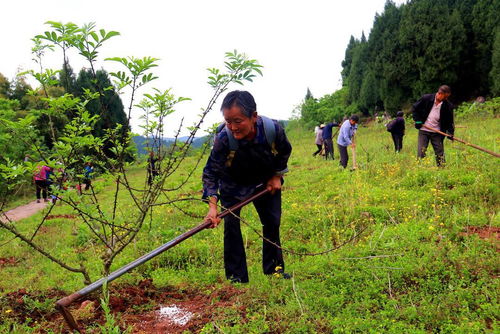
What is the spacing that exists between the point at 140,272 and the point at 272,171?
7.31 ft

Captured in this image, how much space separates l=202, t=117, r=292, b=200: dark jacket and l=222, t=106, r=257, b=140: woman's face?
15 cm

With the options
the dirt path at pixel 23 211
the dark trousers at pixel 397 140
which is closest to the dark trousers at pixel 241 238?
the dark trousers at pixel 397 140

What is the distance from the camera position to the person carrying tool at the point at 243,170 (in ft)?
9.55

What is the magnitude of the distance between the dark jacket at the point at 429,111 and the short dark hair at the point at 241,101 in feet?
17.2

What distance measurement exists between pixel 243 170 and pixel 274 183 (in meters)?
0.32

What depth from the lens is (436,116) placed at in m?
6.85

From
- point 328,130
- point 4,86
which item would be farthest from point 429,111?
point 4,86

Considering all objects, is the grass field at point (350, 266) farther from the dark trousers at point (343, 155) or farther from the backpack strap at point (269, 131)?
the dark trousers at point (343, 155)

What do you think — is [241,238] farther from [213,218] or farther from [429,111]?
[429,111]

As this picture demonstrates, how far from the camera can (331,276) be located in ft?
11.5

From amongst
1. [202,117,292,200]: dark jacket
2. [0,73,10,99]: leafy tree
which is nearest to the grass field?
[202,117,292,200]: dark jacket

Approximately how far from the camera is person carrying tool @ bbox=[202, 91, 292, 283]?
2910 millimetres

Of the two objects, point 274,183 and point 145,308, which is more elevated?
point 274,183

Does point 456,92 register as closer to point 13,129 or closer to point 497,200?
point 497,200
